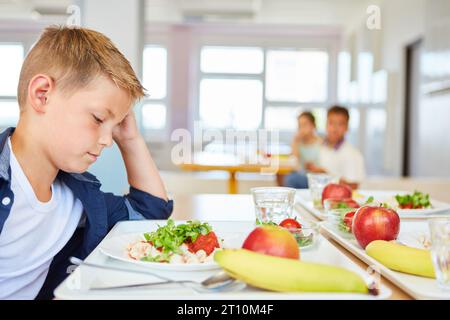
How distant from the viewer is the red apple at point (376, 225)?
0.69m

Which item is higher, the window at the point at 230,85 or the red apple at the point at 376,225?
the window at the point at 230,85

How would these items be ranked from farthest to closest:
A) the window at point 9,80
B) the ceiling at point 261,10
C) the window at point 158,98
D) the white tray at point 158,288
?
the window at point 158,98, the ceiling at point 261,10, the window at point 9,80, the white tray at point 158,288

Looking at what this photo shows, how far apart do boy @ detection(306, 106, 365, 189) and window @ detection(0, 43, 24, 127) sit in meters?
1.99

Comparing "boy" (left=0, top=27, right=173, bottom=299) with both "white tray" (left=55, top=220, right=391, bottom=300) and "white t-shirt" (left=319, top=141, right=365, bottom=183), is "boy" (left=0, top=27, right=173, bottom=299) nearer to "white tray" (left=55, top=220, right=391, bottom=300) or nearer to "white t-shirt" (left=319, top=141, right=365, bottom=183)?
"white tray" (left=55, top=220, right=391, bottom=300)

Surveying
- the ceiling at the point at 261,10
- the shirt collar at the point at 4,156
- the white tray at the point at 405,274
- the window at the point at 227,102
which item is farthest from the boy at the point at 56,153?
the window at the point at 227,102

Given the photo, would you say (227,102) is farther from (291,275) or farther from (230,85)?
(291,275)

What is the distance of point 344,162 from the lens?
293cm

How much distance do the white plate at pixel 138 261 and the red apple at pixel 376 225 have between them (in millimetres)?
169

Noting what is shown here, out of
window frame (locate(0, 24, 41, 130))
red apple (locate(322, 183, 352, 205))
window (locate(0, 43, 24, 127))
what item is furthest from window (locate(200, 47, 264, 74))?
red apple (locate(322, 183, 352, 205))

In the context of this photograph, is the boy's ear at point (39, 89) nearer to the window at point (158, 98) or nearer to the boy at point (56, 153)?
the boy at point (56, 153)

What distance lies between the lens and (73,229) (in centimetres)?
85

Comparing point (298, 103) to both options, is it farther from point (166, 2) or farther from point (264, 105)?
point (166, 2)

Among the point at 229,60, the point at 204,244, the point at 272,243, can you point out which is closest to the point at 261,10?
the point at 229,60

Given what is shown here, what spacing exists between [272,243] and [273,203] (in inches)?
12.3
